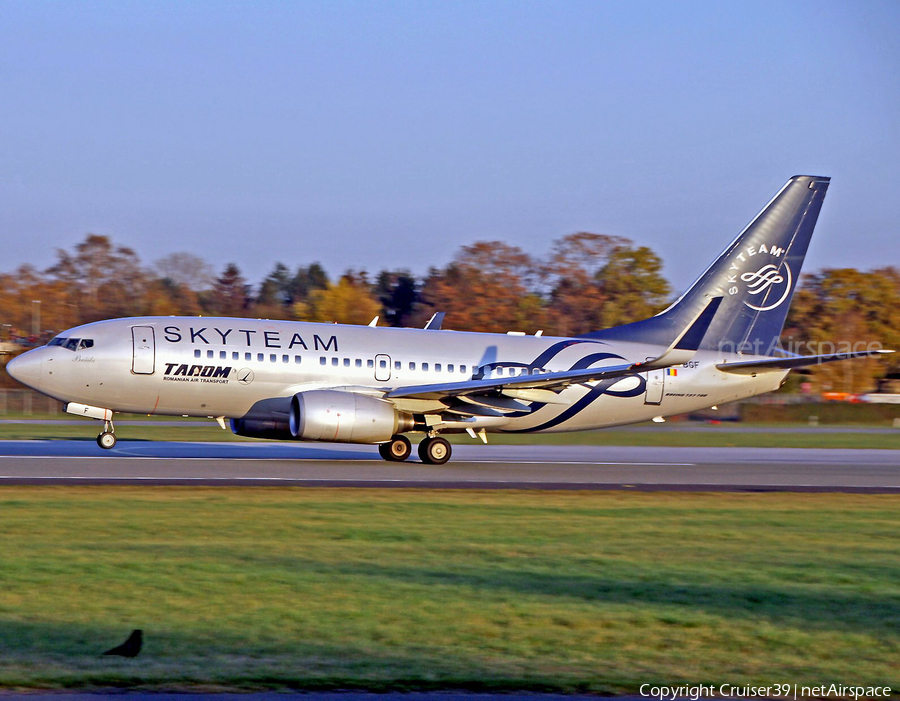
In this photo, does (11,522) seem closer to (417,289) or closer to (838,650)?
(838,650)

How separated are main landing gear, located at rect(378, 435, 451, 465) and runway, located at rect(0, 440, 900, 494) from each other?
0.35 metres

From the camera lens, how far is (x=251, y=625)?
795 cm

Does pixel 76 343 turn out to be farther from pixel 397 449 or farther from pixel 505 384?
pixel 505 384

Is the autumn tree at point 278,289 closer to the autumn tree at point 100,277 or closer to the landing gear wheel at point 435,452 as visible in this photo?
the autumn tree at point 100,277

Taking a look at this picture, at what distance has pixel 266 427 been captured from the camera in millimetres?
24266

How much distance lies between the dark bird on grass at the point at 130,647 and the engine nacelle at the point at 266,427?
16881 mm

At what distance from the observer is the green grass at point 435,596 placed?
22.7 feet

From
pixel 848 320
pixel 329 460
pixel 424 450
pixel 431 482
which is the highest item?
pixel 848 320

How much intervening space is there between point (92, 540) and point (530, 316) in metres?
70.5

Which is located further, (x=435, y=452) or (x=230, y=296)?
(x=230, y=296)

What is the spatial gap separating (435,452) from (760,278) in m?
11.5

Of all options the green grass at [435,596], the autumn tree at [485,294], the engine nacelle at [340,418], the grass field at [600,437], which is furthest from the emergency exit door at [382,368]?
the autumn tree at [485,294]

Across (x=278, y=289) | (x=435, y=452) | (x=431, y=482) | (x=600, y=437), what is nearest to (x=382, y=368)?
(x=435, y=452)

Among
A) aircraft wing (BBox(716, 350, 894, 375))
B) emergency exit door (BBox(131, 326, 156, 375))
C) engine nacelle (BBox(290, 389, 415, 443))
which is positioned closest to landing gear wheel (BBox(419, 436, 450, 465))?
engine nacelle (BBox(290, 389, 415, 443))
